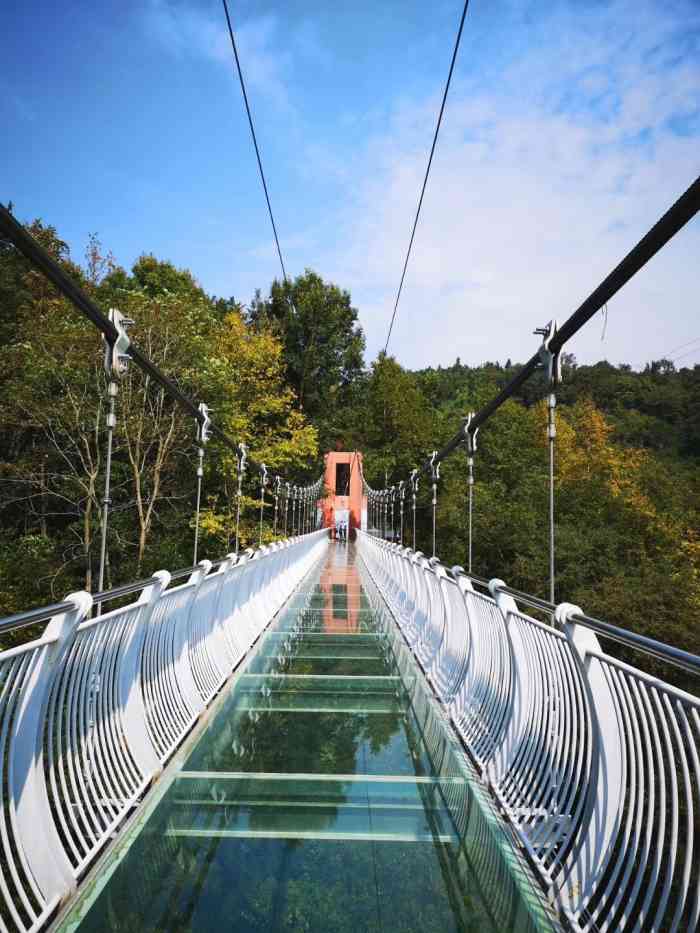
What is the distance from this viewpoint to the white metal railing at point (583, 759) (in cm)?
164

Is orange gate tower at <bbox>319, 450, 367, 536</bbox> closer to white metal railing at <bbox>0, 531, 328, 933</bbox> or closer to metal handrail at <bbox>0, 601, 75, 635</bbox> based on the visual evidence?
white metal railing at <bbox>0, 531, 328, 933</bbox>

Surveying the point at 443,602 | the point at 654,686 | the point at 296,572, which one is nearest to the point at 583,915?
the point at 654,686

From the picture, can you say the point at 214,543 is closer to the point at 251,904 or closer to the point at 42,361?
the point at 42,361

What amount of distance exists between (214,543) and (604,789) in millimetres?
19067

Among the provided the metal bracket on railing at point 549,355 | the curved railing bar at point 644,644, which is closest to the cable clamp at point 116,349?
the metal bracket on railing at point 549,355

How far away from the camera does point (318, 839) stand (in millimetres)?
2488

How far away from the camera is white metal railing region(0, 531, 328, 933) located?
190cm

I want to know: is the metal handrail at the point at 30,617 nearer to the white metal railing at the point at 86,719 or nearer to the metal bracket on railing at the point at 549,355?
the white metal railing at the point at 86,719

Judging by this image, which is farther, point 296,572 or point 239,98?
point 296,572

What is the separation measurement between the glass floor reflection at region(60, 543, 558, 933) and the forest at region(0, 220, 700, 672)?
11335mm

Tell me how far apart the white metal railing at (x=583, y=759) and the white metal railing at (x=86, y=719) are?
1.32 metres

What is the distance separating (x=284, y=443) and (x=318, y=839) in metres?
20.4

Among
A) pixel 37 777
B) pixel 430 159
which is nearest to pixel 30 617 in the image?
pixel 37 777

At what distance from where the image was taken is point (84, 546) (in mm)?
15664
